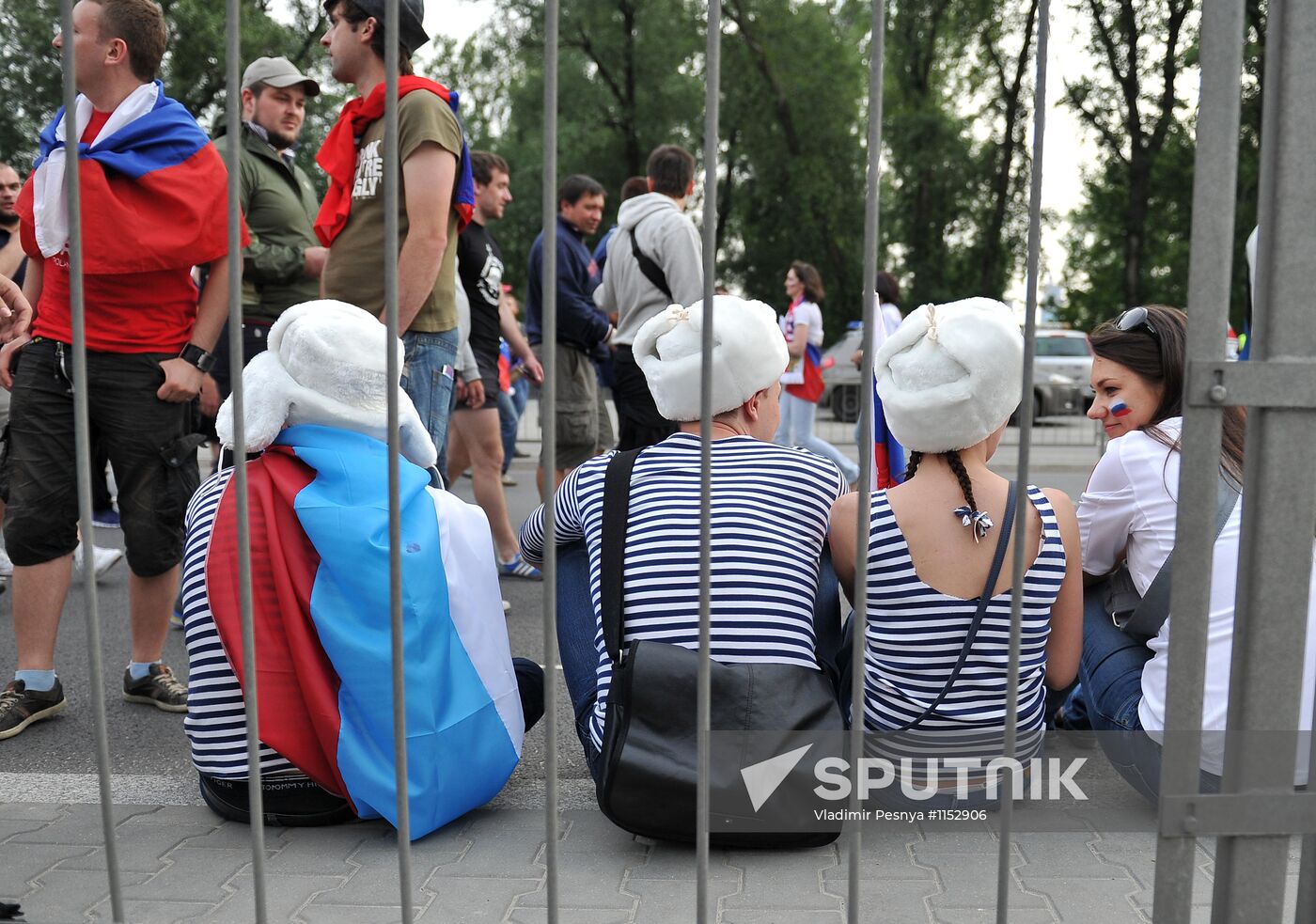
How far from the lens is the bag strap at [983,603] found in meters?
2.74

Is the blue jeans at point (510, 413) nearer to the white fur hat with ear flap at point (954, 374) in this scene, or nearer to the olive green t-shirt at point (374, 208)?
the olive green t-shirt at point (374, 208)

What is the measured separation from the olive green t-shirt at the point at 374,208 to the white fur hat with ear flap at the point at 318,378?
1.04m

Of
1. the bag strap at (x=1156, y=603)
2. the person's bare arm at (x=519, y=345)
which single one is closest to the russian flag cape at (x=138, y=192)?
the bag strap at (x=1156, y=603)

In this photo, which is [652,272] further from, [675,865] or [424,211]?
[675,865]

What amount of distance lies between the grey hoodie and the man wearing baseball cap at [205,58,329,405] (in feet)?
5.18

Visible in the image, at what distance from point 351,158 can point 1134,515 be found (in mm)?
2534

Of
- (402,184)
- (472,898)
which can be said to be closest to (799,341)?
(402,184)

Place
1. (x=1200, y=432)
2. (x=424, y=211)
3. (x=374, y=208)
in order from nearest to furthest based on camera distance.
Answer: (x=1200, y=432)
(x=424, y=211)
(x=374, y=208)

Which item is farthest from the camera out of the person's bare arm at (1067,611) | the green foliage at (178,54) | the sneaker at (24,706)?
the green foliage at (178,54)

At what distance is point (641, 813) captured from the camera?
2.69 m

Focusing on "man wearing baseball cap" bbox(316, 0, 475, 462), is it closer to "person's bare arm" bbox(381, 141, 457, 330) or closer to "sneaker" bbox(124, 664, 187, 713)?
"person's bare arm" bbox(381, 141, 457, 330)

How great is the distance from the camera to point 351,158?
13.5ft

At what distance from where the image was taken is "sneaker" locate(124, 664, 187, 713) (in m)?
3.94

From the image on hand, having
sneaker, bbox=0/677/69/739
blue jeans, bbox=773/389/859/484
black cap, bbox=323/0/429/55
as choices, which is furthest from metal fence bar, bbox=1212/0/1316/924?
blue jeans, bbox=773/389/859/484
